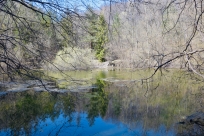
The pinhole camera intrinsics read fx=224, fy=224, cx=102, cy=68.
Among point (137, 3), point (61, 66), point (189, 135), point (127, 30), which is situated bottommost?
point (189, 135)

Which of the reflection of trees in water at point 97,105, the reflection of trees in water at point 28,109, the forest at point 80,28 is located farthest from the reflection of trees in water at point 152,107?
the forest at point 80,28

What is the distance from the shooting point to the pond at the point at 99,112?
15.3 ft

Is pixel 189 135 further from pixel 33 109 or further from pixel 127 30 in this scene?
pixel 33 109

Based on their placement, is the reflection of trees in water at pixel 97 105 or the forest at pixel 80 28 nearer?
the forest at pixel 80 28

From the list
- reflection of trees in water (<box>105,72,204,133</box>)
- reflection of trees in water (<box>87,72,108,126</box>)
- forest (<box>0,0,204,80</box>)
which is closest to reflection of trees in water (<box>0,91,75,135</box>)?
reflection of trees in water (<box>87,72,108,126</box>)

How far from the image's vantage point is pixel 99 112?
19.9 feet

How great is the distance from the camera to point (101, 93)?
830 centimetres

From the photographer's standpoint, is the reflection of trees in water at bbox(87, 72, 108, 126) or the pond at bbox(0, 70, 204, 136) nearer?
the pond at bbox(0, 70, 204, 136)

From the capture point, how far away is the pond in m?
4.67

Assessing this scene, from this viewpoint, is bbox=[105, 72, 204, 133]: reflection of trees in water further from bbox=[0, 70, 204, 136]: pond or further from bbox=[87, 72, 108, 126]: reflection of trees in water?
bbox=[87, 72, 108, 126]: reflection of trees in water

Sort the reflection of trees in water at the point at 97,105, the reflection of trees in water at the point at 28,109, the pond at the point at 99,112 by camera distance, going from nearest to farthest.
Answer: the pond at the point at 99,112 → the reflection of trees in water at the point at 28,109 → the reflection of trees in water at the point at 97,105

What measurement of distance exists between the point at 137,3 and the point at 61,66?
1.02 meters

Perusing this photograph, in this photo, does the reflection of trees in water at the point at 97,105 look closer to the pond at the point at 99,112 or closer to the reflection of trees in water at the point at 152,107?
the pond at the point at 99,112

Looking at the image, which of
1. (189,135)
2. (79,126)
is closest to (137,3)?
(189,135)
